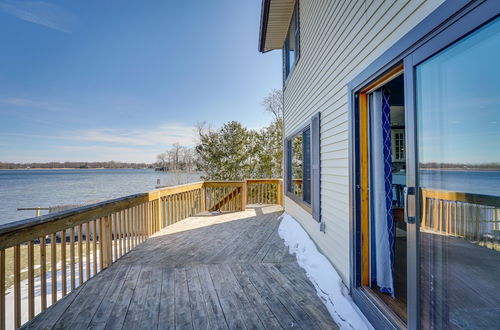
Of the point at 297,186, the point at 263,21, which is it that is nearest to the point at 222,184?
the point at 297,186

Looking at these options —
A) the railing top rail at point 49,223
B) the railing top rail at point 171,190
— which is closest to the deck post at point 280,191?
the railing top rail at point 171,190

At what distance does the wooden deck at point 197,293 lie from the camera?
2088mm

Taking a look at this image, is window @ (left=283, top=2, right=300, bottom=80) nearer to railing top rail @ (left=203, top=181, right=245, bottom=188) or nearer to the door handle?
railing top rail @ (left=203, top=181, right=245, bottom=188)

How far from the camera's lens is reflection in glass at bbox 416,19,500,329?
101 centimetres

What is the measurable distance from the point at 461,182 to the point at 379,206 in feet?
3.53

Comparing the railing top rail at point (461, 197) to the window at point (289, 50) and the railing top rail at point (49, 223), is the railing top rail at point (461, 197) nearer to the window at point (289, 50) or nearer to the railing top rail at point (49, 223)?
the railing top rail at point (49, 223)

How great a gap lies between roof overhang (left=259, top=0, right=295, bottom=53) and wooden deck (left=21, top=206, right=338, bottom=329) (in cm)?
518

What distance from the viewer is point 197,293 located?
8.43 ft

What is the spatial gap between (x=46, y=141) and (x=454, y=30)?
30132mm

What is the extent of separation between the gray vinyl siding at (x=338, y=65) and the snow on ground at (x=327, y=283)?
11 centimetres

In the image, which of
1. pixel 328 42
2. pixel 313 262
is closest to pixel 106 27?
pixel 328 42

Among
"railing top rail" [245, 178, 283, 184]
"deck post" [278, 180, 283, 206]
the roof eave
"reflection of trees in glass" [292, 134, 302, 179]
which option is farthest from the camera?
"reflection of trees in glass" [292, 134, 302, 179]

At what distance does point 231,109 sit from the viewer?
16.0m

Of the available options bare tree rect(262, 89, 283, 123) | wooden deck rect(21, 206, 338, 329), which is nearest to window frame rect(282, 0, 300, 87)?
wooden deck rect(21, 206, 338, 329)
